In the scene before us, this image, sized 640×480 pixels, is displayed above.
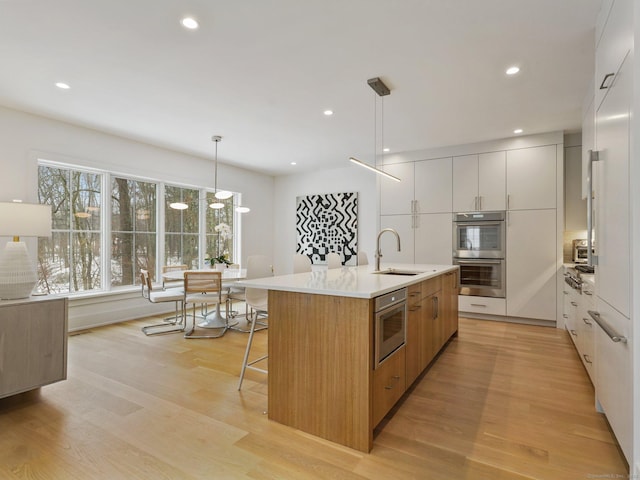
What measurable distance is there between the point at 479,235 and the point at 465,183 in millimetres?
804

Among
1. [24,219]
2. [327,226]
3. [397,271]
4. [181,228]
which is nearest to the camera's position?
[24,219]

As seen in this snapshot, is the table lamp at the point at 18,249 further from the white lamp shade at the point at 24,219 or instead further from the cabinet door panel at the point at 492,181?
the cabinet door panel at the point at 492,181

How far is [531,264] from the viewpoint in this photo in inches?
178

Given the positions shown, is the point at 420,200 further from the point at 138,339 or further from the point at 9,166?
the point at 9,166

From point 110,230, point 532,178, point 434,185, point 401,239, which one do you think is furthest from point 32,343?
point 532,178

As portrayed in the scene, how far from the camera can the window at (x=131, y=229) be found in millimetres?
4727

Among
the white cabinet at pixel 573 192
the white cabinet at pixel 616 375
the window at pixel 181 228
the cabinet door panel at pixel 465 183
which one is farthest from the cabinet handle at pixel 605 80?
the window at pixel 181 228

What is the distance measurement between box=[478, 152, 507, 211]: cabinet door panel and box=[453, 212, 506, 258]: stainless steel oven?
146 millimetres

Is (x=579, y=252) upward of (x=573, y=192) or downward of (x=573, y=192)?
downward

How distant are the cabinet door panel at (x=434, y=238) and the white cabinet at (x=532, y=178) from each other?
89 centimetres

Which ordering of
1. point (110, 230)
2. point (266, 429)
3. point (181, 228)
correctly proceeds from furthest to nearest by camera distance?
1. point (181, 228)
2. point (110, 230)
3. point (266, 429)

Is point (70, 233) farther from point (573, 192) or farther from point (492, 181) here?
point (573, 192)

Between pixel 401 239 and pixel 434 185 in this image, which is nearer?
pixel 434 185

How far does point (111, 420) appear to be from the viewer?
2068 mm
